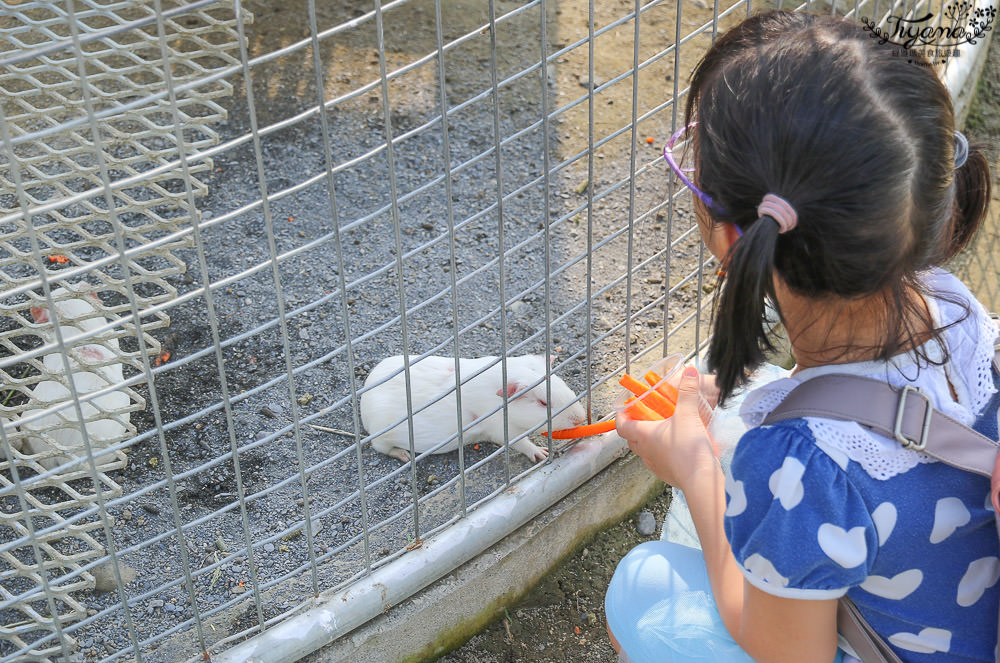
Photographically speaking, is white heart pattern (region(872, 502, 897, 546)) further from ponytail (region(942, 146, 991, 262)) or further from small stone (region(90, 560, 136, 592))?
small stone (region(90, 560, 136, 592))

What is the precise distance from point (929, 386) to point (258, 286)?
166 cm

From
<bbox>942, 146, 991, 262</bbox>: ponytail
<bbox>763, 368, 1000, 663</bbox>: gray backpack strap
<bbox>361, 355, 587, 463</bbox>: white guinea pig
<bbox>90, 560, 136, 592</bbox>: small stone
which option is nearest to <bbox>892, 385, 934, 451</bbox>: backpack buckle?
<bbox>763, 368, 1000, 663</bbox>: gray backpack strap

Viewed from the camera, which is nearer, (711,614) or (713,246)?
(713,246)

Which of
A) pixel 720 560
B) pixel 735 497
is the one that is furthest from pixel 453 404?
pixel 735 497

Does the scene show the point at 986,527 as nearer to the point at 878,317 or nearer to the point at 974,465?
the point at 974,465

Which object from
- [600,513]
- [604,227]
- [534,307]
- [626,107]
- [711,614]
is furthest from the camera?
[626,107]

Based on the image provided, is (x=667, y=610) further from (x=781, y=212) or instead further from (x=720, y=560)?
(x=781, y=212)

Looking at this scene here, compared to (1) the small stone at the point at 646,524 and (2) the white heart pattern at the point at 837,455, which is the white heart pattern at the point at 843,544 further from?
(1) the small stone at the point at 646,524

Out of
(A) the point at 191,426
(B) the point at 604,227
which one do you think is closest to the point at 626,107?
(B) the point at 604,227

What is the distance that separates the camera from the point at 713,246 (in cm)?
114

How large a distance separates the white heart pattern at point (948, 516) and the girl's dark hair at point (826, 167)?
0.17 m

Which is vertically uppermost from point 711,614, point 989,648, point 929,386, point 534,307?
point 929,386

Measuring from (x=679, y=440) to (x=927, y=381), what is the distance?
1.15 feet

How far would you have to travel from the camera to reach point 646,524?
2020 mm
